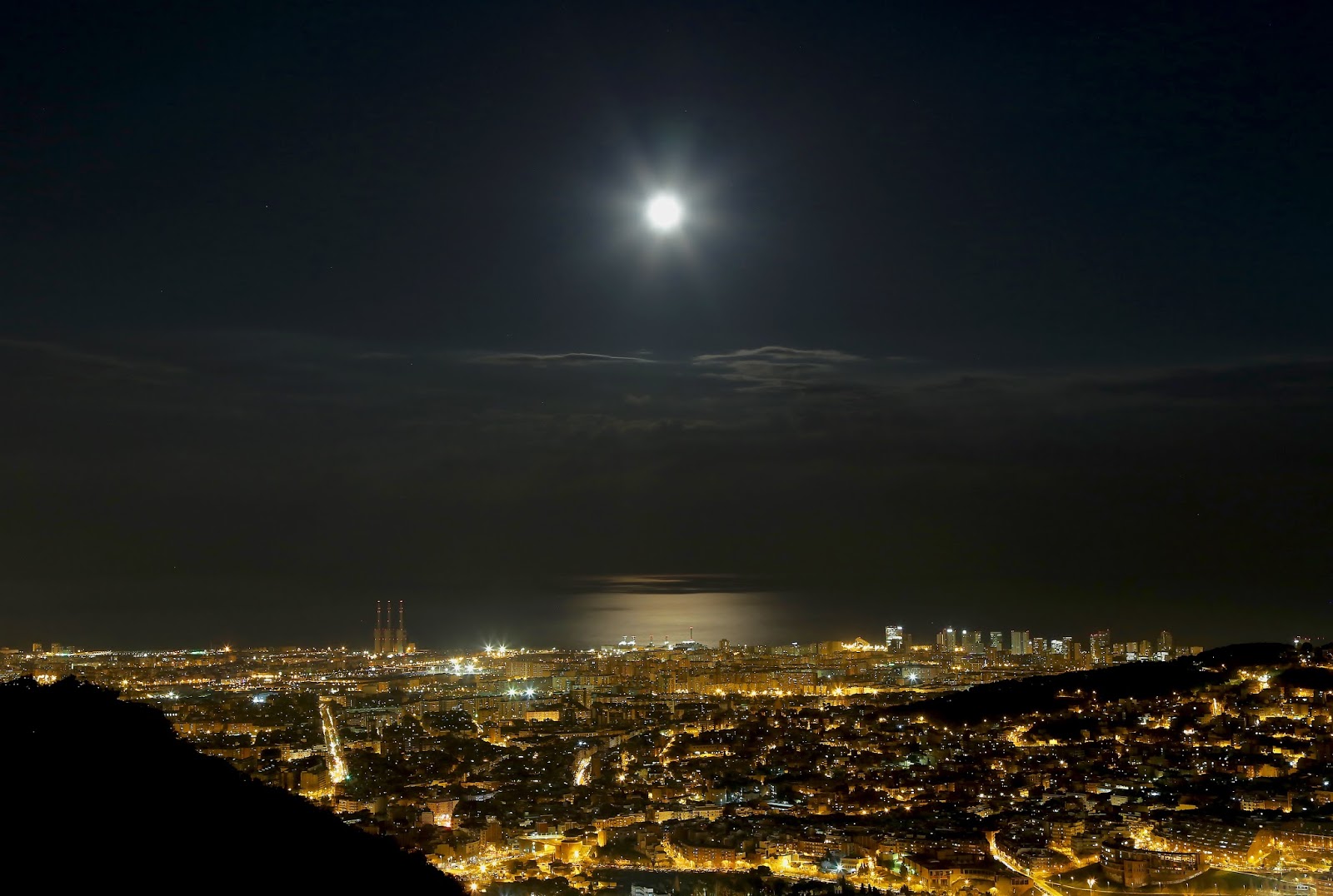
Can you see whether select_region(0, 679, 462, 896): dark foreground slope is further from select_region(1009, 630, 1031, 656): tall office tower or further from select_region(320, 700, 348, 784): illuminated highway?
select_region(1009, 630, 1031, 656): tall office tower

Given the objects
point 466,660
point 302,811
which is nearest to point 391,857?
point 302,811

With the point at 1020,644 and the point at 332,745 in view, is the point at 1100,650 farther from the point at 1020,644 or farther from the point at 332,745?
the point at 332,745

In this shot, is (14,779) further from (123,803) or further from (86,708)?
(86,708)

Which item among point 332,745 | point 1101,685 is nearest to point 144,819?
point 332,745

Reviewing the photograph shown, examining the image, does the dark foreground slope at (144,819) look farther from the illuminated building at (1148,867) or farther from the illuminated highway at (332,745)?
the illuminated highway at (332,745)

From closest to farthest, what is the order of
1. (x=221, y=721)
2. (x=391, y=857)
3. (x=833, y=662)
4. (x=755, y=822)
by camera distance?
(x=391, y=857) → (x=755, y=822) → (x=221, y=721) → (x=833, y=662)

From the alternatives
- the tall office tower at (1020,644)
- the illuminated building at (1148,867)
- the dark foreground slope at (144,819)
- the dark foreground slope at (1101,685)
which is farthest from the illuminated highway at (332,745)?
the tall office tower at (1020,644)
